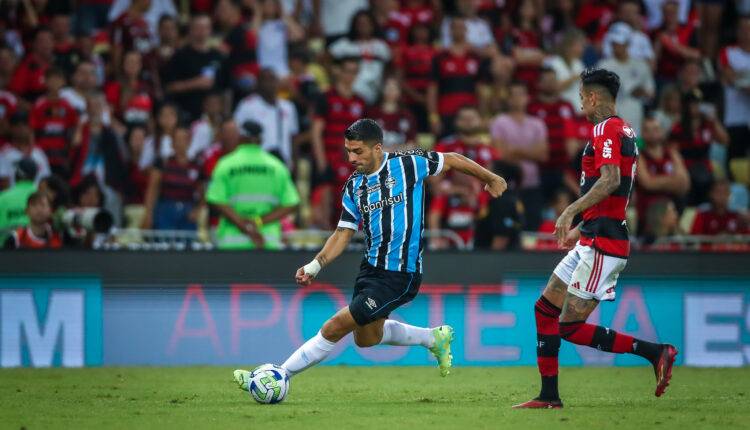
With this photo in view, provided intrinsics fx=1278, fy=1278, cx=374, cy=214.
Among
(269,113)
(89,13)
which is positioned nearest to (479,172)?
(269,113)

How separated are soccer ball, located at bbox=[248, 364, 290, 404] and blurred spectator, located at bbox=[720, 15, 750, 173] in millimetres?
10630

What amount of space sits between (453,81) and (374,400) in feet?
28.3

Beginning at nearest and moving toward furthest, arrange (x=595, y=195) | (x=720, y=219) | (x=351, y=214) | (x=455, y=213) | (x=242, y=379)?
(x=595, y=195), (x=242, y=379), (x=351, y=214), (x=455, y=213), (x=720, y=219)

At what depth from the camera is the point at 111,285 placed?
43.6ft

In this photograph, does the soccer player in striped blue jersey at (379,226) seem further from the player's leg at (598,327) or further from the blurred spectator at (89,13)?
the blurred spectator at (89,13)

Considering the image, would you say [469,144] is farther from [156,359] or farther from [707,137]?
[156,359]

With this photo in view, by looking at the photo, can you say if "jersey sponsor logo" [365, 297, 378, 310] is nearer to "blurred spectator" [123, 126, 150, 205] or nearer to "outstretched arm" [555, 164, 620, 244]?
"outstretched arm" [555, 164, 620, 244]

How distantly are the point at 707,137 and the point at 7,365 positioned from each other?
995 centimetres

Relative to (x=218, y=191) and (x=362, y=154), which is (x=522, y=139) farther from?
(x=362, y=154)

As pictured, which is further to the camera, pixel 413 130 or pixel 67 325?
pixel 413 130

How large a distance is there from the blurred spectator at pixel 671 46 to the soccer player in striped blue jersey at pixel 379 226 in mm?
10257

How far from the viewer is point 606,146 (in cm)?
891

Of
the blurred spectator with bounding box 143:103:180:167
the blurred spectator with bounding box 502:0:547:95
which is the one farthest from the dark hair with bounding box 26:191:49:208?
the blurred spectator with bounding box 502:0:547:95

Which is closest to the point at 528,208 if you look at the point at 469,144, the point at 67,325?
the point at 469,144
